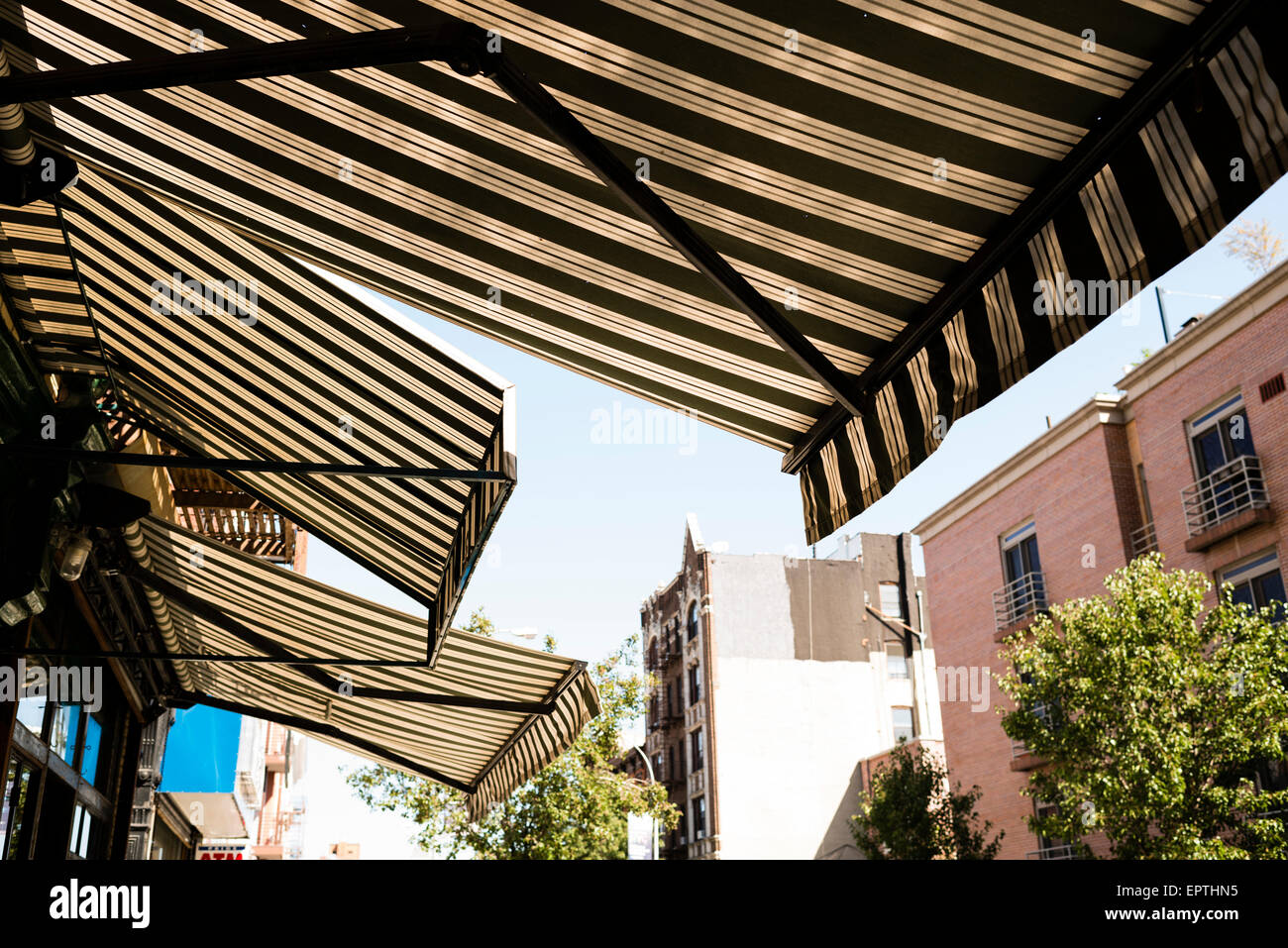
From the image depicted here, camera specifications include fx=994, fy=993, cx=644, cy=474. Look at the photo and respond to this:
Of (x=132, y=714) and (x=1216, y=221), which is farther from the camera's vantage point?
(x=132, y=714)

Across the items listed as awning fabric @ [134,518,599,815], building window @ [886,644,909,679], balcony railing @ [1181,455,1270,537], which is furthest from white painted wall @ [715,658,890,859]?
awning fabric @ [134,518,599,815]

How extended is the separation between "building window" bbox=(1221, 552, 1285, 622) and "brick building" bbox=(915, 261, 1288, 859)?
0.03 m

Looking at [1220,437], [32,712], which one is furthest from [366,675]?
[1220,437]

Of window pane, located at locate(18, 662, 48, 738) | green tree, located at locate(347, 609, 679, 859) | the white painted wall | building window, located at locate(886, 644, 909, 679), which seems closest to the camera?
window pane, located at locate(18, 662, 48, 738)

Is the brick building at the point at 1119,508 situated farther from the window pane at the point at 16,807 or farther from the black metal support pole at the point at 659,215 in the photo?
the window pane at the point at 16,807

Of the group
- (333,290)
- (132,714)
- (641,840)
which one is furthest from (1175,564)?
(333,290)

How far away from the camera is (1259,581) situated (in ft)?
60.1

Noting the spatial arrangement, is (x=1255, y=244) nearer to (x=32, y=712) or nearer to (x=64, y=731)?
(x=64, y=731)

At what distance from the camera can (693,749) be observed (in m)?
42.5

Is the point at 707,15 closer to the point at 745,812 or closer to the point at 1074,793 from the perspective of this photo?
the point at 1074,793

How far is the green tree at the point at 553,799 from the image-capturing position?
2592 cm

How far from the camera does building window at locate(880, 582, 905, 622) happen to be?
142 feet

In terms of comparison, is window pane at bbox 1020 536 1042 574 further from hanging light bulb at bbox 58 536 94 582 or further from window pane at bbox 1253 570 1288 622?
hanging light bulb at bbox 58 536 94 582
